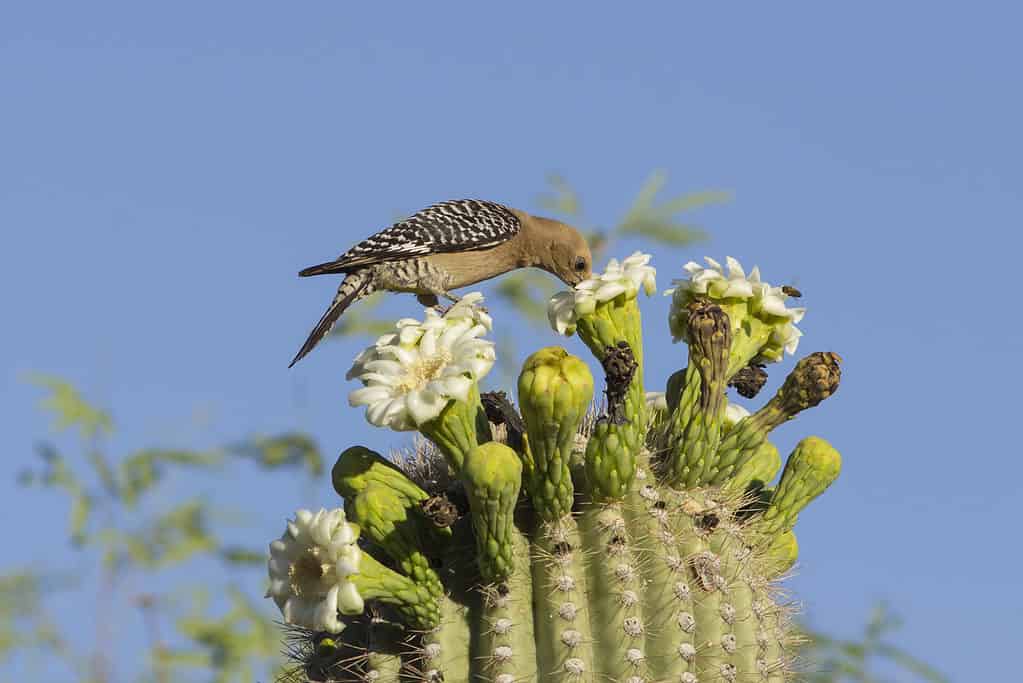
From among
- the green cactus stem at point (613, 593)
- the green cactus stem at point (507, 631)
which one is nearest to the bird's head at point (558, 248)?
the green cactus stem at point (613, 593)

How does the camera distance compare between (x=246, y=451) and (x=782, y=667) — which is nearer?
(x=782, y=667)

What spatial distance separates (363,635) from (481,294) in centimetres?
111

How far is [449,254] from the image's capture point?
29.5ft

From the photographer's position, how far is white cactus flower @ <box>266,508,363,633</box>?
4.00m

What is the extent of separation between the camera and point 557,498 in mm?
4215

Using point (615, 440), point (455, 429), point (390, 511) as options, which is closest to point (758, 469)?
point (615, 440)

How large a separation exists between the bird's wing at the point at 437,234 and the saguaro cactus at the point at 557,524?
3.90 meters

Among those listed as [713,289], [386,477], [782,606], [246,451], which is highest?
[246,451]

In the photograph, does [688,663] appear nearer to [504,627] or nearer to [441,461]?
[504,627]

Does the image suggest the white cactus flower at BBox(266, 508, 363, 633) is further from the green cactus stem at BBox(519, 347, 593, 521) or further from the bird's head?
the bird's head

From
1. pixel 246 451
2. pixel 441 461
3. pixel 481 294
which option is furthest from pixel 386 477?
pixel 246 451

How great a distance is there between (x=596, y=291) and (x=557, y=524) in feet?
2.22

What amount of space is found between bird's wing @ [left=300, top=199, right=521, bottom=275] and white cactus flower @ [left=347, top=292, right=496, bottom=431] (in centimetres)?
385

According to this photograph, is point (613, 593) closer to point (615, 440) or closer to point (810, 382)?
point (615, 440)
